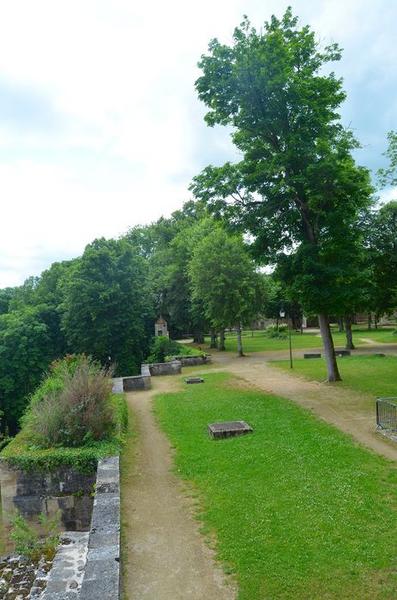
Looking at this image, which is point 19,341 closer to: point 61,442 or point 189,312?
point 189,312

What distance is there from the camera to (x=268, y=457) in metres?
10.0

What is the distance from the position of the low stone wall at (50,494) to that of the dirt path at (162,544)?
1.03 m

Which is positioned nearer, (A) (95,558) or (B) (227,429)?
(A) (95,558)

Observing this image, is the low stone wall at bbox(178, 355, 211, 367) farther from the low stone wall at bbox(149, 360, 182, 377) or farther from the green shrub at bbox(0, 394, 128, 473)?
the green shrub at bbox(0, 394, 128, 473)

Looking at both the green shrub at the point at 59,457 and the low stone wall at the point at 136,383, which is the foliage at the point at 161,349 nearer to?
the low stone wall at the point at 136,383

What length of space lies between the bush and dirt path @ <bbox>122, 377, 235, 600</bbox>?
1.21 meters

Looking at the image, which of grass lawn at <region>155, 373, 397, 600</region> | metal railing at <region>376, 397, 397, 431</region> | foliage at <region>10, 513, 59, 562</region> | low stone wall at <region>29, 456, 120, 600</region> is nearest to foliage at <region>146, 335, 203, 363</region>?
grass lawn at <region>155, 373, 397, 600</region>

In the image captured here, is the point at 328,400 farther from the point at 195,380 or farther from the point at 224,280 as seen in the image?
the point at 224,280

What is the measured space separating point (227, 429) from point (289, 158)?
9606 mm

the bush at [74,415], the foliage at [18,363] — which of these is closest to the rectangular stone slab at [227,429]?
the bush at [74,415]

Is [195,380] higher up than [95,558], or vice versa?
[195,380]

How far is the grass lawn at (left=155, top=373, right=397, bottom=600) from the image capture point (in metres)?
5.59

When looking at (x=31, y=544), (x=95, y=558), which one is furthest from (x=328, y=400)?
(x=95, y=558)

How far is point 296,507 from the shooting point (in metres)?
7.47
